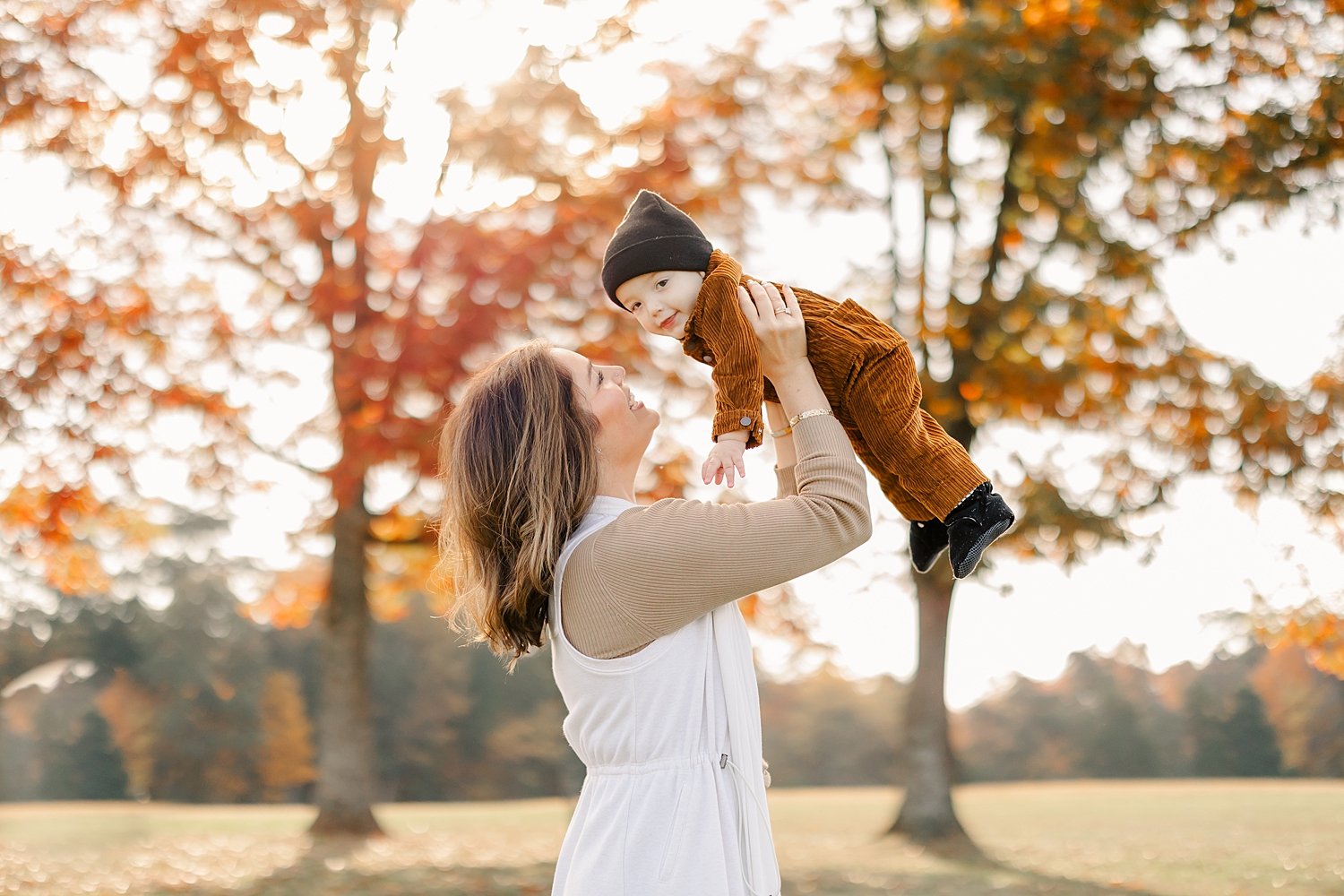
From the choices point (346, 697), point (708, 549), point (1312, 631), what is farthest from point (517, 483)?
point (1312, 631)

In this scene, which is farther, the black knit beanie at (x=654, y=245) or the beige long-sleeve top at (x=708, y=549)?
the black knit beanie at (x=654, y=245)

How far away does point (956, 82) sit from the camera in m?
8.45

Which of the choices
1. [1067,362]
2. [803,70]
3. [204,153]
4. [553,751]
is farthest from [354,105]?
[553,751]

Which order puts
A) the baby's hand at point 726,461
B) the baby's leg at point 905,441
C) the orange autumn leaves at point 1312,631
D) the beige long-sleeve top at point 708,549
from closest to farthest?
1. the beige long-sleeve top at point 708,549
2. the baby's hand at point 726,461
3. the baby's leg at point 905,441
4. the orange autumn leaves at point 1312,631

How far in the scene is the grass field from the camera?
7.95 metres

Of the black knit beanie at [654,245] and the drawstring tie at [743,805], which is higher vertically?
the black knit beanie at [654,245]

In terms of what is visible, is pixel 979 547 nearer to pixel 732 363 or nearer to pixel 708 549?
pixel 732 363

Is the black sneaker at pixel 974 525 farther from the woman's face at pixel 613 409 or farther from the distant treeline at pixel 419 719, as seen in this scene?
the distant treeline at pixel 419 719

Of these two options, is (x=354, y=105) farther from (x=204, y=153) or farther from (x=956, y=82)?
(x=956, y=82)

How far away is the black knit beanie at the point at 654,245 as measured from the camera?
8.28 feet

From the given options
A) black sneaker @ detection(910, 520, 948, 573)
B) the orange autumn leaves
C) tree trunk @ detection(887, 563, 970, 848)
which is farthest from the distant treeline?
black sneaker @ detection(910, 520, 948, 573)

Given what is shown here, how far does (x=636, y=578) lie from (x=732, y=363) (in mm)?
565

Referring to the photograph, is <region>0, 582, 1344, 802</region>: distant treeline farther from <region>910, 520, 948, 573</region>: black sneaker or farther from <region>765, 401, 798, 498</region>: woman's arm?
<region>765, 401, 798, 498</region>: woman's arm

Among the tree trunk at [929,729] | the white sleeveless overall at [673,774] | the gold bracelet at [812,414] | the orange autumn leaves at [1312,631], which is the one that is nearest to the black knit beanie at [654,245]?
the gold bracelet at [812,414]
